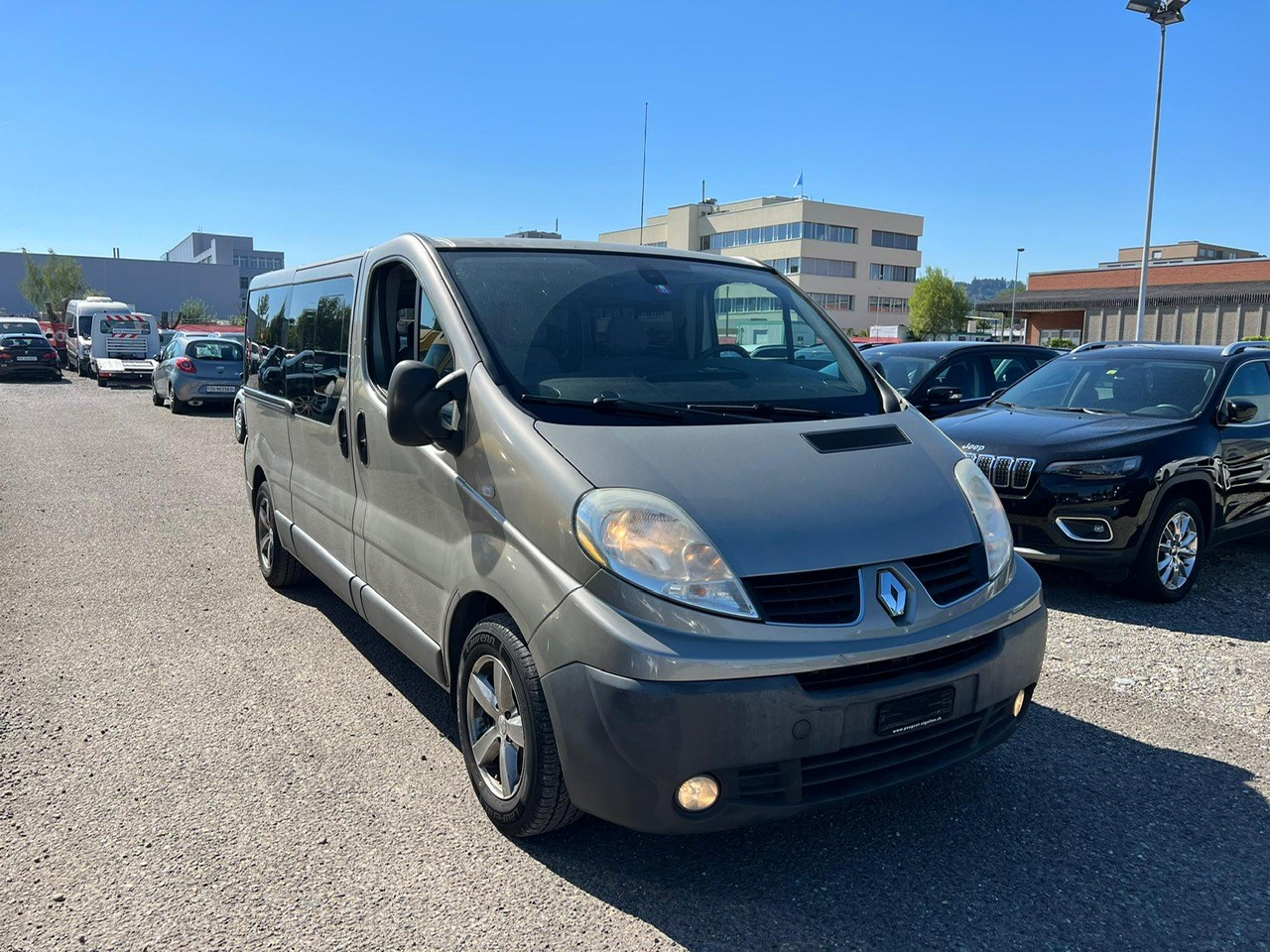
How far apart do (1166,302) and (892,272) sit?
137ft

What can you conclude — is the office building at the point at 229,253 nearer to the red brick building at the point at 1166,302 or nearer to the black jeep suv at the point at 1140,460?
the red brick building at the point at 1166,302

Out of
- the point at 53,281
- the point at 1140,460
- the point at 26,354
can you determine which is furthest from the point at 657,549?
the point at 53,281

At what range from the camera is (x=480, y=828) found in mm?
3398

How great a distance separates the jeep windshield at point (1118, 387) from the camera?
7.07 m

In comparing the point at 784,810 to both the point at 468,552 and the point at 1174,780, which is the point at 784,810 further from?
the point at 1174,780

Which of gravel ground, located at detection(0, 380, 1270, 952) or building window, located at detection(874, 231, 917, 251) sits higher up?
building window, located at detection(874, 231, 917, 251)

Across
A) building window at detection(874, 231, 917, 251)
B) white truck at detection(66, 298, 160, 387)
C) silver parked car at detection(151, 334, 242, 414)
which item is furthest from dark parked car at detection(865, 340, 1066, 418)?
building window at detection(874, 231, 917, 251)

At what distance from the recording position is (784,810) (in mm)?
2793

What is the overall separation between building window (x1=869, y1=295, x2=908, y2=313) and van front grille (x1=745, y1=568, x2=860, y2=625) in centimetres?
9760

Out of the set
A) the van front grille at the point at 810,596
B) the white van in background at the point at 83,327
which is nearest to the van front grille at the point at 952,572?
the van front grille at the point at 810,596

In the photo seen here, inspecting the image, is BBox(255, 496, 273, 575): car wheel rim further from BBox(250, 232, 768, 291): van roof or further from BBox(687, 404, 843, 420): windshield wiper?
BBox(687, 404, 843, 420): windshield wiper

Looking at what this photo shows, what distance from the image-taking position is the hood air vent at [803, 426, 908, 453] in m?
3.37

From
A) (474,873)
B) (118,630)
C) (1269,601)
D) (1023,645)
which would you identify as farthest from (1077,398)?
(118,630)

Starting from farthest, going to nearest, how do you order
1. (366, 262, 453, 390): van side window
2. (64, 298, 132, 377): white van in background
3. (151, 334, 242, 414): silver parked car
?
(64, 298, 132, 377): white van in background → (151, 334, 242, 414): silver parked car → (366, 262, 453, 390): van side window
